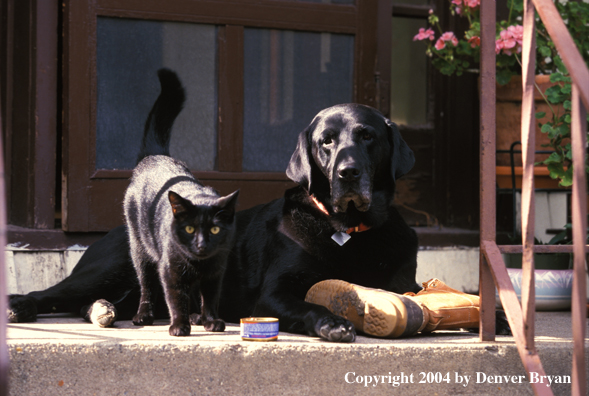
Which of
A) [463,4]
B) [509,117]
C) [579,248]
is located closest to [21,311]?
[579,248]

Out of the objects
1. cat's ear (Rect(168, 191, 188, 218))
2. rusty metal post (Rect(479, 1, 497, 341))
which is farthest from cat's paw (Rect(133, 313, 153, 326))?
rusty metal post (Rect(479, 1, 497, 341))

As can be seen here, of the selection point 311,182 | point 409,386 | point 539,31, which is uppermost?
point 539,31

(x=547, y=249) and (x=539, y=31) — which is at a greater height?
(x=539, y=31)

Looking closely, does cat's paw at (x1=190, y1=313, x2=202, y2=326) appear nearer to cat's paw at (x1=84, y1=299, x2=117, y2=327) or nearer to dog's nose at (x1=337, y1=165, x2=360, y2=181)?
cat's paw at (x1=84, y1=299, x2=117, y2=327)

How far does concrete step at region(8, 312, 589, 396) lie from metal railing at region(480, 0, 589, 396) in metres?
0.18

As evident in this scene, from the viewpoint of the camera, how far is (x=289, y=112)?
4.06m

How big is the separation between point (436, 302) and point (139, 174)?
4.81 ft

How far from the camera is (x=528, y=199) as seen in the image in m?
1.86

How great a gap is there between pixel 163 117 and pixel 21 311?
1120 millimetres

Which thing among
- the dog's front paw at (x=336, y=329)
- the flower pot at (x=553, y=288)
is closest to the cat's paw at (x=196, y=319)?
the dog's front paw at (x=336, y=329)

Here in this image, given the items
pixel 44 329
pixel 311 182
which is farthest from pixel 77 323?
pixel 311 182

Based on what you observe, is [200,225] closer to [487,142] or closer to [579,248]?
[487,142]

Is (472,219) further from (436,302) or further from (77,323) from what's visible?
(77,323)

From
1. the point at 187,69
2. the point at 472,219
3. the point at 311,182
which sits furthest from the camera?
the point at 472,219
